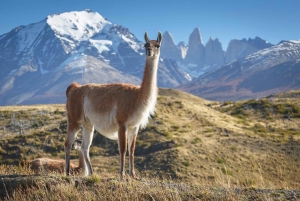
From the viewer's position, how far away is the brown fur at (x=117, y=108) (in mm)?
8844

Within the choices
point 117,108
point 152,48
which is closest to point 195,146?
point 117,108

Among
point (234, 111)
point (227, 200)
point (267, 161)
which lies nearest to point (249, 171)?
point (267, 161)

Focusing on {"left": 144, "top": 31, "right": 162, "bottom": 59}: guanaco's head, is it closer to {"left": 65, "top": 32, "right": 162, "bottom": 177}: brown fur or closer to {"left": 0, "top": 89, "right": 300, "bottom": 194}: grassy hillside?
{"left": 65, "top": 32, "right": 162, "bottom": 177}: brown fur

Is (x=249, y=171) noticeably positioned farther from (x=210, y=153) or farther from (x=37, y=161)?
(x=37, y=161)

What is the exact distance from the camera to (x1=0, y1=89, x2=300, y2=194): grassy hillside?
2070 cm

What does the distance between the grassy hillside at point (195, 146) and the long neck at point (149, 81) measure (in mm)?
7003

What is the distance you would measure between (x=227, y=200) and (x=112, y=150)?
19531 millimetres

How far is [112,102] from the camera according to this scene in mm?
9359

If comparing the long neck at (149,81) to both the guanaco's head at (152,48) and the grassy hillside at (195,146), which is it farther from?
the grassy hillside at (195,146)

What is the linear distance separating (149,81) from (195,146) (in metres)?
15.9

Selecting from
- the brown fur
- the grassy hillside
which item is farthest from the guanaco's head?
the grassy hillside

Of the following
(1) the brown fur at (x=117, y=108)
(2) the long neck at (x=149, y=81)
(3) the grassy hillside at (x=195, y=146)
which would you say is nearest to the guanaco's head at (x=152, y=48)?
(1) the brown fur at (x=117, y=108)

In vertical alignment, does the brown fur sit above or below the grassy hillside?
above

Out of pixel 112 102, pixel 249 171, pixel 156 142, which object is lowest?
pixel 249 171
